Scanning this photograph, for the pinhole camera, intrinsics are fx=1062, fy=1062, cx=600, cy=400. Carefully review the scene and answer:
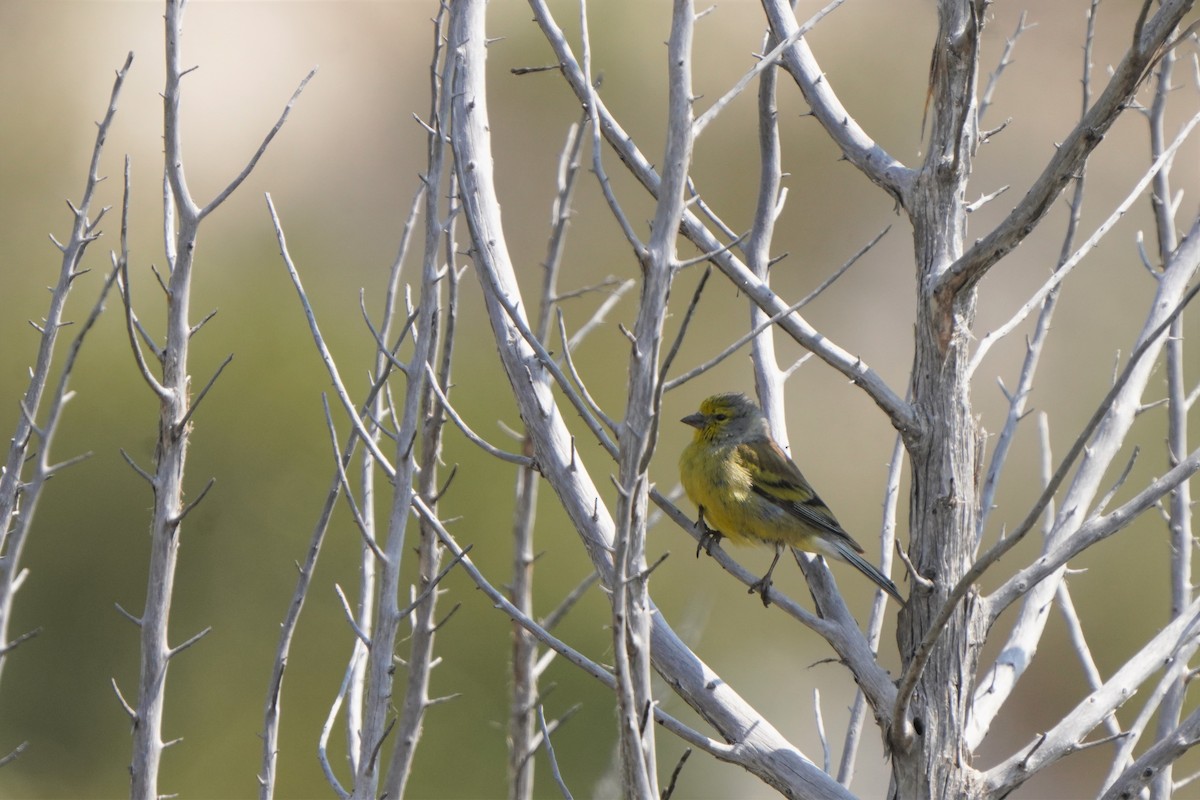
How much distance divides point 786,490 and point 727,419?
481mm

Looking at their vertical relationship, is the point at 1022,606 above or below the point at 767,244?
below

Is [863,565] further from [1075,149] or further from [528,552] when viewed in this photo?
[1075,149]

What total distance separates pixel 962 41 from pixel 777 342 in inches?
318

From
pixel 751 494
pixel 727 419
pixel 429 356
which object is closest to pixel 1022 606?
pixel 751 494

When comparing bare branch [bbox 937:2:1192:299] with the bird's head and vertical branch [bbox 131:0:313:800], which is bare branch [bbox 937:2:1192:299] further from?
the bird's head

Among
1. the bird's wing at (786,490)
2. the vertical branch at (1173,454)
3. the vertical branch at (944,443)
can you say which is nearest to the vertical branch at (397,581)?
the vertical branch at (944,443)

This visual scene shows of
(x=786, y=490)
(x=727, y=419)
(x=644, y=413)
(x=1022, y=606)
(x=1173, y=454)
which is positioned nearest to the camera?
(x=644, y=413)

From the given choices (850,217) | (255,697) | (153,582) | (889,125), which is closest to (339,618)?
(255,697)

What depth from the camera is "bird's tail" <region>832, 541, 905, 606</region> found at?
11.3 feet

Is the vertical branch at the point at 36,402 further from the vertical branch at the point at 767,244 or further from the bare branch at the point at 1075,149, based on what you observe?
the bare branch at the point at 1075,149

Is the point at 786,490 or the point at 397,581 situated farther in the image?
the point at 786,490

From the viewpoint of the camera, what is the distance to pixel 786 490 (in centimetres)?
494

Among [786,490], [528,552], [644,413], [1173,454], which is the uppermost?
[1173,454]

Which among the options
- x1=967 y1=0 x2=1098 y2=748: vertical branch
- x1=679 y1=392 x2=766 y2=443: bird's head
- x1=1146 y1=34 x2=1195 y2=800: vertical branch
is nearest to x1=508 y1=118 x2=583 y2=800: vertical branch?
x1=679 y1=392 x2=766 y2=443: bird's head
